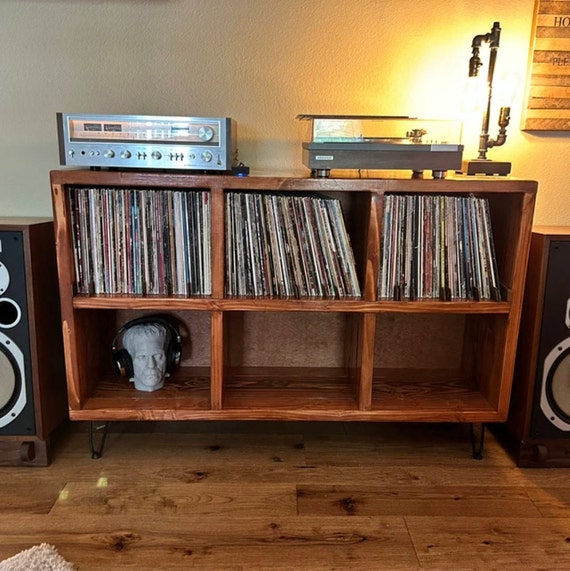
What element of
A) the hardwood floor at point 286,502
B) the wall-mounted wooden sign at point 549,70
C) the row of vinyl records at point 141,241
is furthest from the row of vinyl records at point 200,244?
the wall-mounted wooden sign at point 549,70

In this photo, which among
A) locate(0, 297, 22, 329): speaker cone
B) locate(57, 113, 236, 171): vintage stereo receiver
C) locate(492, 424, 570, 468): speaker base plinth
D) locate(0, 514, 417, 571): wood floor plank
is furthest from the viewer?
locate(492, 424, 570, 468): speaker base plinth

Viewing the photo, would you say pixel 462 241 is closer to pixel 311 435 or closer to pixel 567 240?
pixel 567 240

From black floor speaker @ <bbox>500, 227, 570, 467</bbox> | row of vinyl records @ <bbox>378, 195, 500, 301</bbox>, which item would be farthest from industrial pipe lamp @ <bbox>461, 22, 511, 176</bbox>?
black floor speaker @ <bbox>500, 227, 570, 467</bbox>

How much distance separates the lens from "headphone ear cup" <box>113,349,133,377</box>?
1496 mm

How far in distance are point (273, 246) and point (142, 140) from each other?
40 centimetres

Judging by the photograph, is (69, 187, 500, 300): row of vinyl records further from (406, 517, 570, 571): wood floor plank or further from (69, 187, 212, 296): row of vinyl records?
(406, 517, 570, 571): wood floor plank

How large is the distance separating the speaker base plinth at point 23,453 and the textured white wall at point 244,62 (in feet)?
2.42

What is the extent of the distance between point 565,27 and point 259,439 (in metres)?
1.46

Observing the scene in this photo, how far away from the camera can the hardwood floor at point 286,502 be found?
3.66 feet

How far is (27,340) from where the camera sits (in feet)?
4.37

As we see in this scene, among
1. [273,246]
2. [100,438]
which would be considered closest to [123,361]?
[100,438]

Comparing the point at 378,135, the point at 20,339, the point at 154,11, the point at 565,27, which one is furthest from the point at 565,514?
the point at 154,11

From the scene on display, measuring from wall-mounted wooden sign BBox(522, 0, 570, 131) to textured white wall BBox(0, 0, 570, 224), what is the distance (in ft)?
0.10

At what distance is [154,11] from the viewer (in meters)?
1.47
